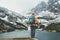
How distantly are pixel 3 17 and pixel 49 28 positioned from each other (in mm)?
1547

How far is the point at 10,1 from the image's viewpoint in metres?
4.51

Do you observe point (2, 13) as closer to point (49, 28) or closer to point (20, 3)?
point (20, 3)

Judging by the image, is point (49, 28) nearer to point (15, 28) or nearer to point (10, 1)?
point (15, 28)

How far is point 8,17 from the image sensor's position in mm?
4531

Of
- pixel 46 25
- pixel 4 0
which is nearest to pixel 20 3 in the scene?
pixel 4 0

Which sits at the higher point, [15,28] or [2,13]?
[2,13]

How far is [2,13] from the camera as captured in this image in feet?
14.9

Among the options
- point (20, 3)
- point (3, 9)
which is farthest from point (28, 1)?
point (3, 9)

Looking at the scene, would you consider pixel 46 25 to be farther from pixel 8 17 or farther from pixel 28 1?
pixel 8 17

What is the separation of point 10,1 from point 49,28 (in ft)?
5.10

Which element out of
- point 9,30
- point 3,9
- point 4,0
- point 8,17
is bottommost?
point 9,30

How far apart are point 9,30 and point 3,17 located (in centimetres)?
48

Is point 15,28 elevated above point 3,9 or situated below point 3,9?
below

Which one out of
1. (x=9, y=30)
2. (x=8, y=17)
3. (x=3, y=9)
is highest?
(x=3, y=9)
